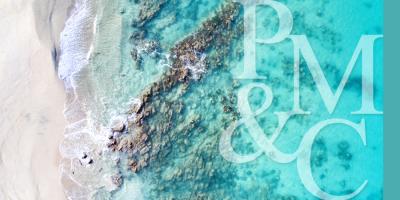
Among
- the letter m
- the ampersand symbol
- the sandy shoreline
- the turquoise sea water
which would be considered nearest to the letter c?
the ampersand symbol

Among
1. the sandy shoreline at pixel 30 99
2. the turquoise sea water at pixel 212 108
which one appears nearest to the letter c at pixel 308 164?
the turquoise sea water at pixel 212 108

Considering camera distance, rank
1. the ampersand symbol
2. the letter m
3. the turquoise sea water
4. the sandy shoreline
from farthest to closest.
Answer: the letter m < the ampersand symbol < the turquoise sea water < the sandy shoreline

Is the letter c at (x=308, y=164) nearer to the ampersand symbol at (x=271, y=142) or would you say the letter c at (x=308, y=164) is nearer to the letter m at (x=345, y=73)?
the ampersand symbol at (x=271, y=142)

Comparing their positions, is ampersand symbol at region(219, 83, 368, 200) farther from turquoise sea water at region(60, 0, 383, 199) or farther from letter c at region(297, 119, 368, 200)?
turquoise sea water at region(60, 0, 383, 199)

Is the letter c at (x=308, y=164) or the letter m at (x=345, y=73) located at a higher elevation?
the letter m at (x=345, y=73)

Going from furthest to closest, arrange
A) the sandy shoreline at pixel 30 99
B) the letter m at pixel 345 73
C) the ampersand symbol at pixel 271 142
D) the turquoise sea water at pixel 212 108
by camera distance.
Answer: the letter m at pixel 345 73 → the ampersand symbol at pixel 271 142 → the turquoise sea water at pixel 212 108 → the sandy shoreline at pixel 30 99

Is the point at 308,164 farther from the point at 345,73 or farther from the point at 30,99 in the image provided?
the point at 30,99

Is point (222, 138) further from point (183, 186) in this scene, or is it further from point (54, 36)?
point (54, 36)
